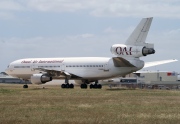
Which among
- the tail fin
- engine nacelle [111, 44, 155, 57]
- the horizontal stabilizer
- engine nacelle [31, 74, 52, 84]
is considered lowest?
engine nacelle [31, 74, 52, 84]

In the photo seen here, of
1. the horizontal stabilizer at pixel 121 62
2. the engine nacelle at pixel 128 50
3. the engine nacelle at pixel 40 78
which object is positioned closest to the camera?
the engine nacelle at pixel 128 50

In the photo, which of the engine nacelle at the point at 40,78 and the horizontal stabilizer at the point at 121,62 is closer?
the horizontal stabilizer at the point at 121,62

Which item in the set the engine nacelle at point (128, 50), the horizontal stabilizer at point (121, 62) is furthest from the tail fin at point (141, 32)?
the horizontal stabilizer at point (121, 62)

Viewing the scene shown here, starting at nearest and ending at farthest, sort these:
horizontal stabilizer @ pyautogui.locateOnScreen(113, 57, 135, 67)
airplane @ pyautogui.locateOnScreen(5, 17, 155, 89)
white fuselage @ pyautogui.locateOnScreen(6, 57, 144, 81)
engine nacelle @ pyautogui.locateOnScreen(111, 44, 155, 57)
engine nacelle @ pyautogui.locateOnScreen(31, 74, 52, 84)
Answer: engine nacelle @ pyautogui.locateOnScreen(111, 44, 155, 57), airplane @ pyautogui.locateOnScreen(5, 17, 155, 89), horizontal stabilizer @ pyautogui.locateOnScreen(113, 57, 135, 67), white fuselage @ pyautogui.locateOnScreen(6, 57, 144, 81), engine nacelle @ pyautogui.locateOnScreen(31, 74, 52, 84)

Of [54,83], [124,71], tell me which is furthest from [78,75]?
[54,83]

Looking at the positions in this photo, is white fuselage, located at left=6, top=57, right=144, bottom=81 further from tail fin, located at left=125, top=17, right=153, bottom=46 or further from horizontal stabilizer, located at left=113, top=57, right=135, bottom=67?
tail fin, located at left=125, top=17, right=153, bottom=46

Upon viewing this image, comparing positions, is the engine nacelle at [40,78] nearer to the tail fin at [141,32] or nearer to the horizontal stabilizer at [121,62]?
the horizontal stabilizer at [121,62]

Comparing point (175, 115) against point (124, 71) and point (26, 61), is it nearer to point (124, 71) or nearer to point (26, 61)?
point (124, 71)

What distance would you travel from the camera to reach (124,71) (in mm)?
52281

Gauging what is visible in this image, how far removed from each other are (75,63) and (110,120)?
42235 millimetres

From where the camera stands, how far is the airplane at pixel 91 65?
1921 inches

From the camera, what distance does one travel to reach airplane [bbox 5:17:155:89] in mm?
48781

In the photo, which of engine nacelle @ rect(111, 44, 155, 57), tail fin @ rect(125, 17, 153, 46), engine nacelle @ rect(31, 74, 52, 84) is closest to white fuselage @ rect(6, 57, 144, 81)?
engine nacelle @ rect(111, 44, 155, 57)

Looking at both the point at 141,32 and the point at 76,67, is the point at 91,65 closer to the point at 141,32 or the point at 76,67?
the point at 76,67
